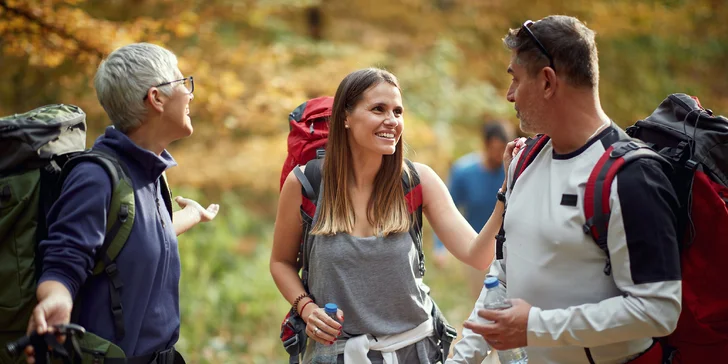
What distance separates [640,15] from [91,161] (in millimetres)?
9072

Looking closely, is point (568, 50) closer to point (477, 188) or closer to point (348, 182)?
point (348, 182)

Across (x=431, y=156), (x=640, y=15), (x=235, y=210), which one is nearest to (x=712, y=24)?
(x=640, y=15)

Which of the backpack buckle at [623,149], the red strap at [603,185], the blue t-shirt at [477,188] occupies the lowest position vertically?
the blue t-shirt at [477,188]

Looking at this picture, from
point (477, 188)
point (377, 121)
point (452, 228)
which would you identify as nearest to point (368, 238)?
point (452, 228)

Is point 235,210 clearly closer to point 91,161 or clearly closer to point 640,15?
point 640,15

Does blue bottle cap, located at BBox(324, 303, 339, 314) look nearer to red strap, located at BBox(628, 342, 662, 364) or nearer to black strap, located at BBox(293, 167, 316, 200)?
black strap, located at BBox(293, 167, 316, 200)

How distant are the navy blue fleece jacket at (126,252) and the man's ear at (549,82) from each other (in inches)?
60.7

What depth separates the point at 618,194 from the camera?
6.97 feet

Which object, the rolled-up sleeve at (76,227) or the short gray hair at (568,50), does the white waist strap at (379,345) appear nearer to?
the rolled-up sleeve at (76,227)

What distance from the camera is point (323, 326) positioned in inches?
116

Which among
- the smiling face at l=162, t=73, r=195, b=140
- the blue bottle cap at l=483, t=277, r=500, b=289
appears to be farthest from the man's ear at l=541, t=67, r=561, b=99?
the smiling face at l=162, t=73, r=195, b=140

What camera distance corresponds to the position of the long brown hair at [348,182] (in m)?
3.13

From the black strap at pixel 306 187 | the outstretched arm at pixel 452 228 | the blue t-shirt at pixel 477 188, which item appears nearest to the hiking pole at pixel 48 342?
the black strap at pixel 306 187

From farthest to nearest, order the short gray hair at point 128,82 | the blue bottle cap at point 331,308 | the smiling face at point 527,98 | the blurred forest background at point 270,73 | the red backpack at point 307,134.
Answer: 1. the blurred forest background at point 270,73
2. the red backpack at point 307,134
3. the blue bottle cap at point 331,308
4. the short gray hair at point 128,82
5. the smiling face at point 527,98
